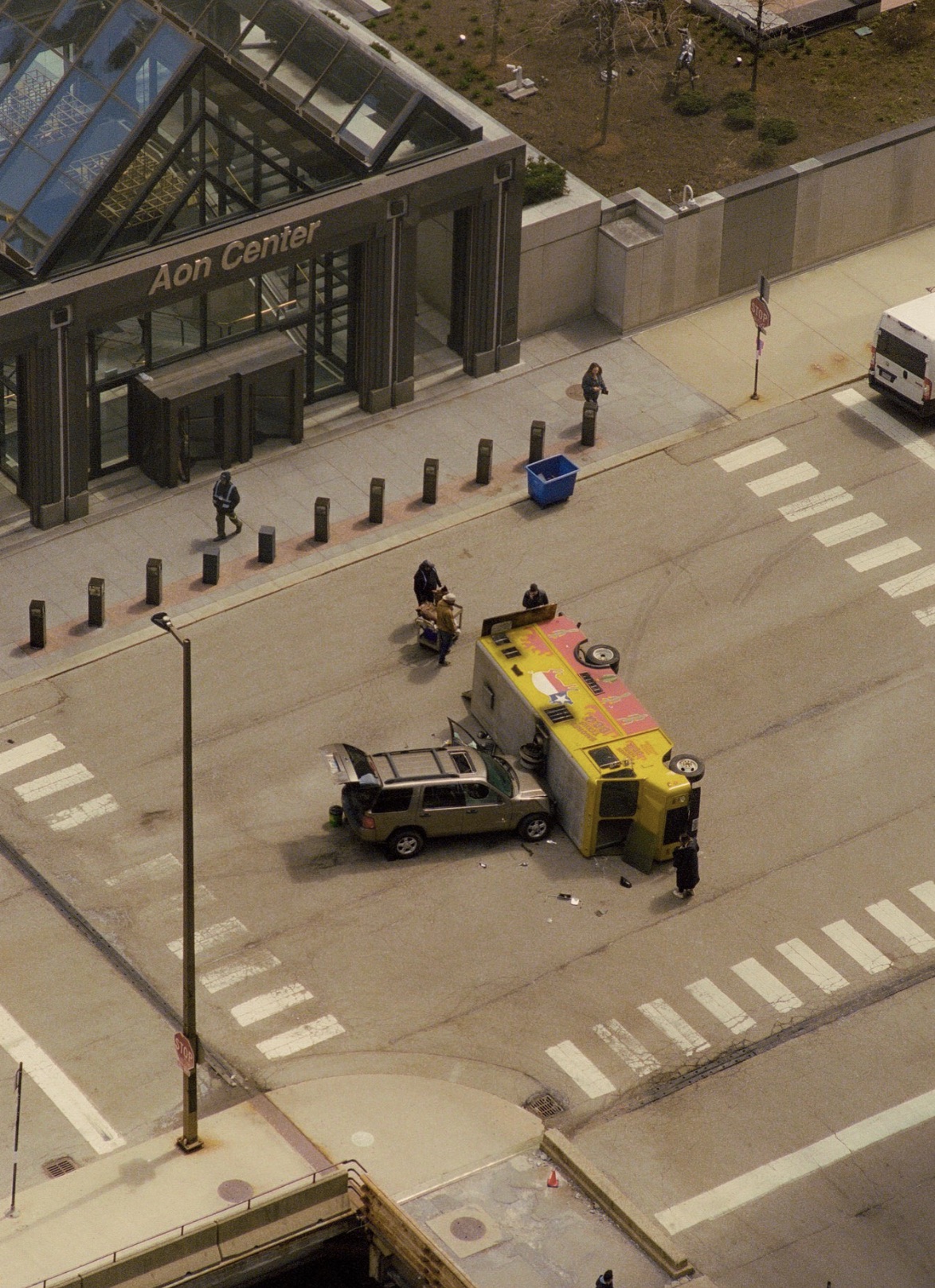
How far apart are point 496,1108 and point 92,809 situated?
29.9 ft

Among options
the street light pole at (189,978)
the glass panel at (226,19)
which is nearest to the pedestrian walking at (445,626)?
the street light pole at (189,978)

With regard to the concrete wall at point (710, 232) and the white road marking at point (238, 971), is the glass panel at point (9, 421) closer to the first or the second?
the concrete wall at point (710, 232)

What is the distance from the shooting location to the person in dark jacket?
139 feet

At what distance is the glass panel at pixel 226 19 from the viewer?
149ft

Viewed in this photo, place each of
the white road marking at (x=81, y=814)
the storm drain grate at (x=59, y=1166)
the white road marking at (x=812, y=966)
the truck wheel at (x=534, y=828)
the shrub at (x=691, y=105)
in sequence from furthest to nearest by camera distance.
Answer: the shrub at (x=691, y=105)
the white road marking at (x=81, y=814)
the truck wheel at (x=534, y=828)
the white road marking at (x=812, y=966)
the storm drain grate at (x=59, y=1166)

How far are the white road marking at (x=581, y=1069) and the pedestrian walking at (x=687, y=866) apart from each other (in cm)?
359

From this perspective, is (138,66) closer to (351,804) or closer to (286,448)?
(286,448)

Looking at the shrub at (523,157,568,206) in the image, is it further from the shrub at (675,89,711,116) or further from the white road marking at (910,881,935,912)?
the white road marking at (910,881,935,912)

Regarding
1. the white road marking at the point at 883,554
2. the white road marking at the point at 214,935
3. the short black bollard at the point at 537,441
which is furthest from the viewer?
the short black bollard at the point at 537,441

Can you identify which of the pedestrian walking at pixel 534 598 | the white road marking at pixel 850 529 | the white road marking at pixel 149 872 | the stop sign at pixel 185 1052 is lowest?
the white road marking at pixel 149 872

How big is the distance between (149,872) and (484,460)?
12.5 metres

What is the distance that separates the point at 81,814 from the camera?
39000 millimetres

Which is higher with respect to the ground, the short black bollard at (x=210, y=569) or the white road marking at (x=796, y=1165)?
the short black bollard at (x=210, y=569)

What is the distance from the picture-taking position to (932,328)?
48.4 m
